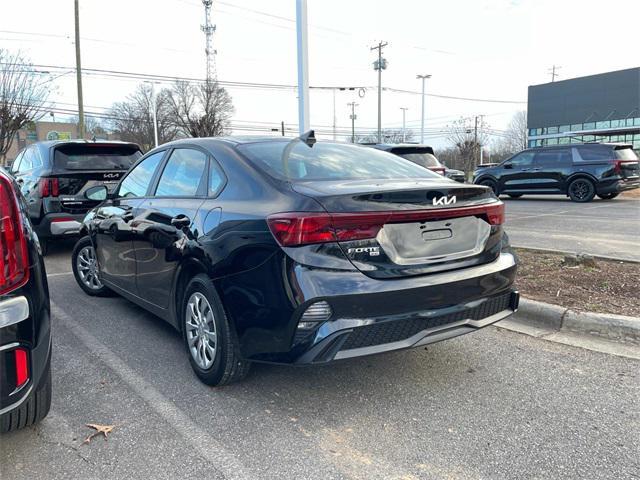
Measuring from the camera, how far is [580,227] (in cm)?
939

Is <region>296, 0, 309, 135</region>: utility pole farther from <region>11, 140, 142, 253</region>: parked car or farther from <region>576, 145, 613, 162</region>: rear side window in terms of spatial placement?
<region>576, 145, 613, 162</region>: rear side window

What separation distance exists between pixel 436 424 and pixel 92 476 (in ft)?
5.73

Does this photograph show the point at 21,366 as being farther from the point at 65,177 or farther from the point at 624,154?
the point at 624,154

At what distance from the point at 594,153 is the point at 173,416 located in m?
15.1

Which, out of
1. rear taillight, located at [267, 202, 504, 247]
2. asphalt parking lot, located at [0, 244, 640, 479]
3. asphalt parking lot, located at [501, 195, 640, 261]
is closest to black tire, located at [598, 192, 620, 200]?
asphalt parking lot, located at [501, 195, 640, 261]

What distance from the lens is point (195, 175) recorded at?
3.53 meters

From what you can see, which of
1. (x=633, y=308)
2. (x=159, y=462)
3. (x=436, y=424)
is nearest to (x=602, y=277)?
(x=633, y=308)

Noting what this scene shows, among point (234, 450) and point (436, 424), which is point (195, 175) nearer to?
point (234, 450)

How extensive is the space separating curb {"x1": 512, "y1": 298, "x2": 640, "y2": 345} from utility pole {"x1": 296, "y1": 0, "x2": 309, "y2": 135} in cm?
661

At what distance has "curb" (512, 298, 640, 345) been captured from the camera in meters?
3.84

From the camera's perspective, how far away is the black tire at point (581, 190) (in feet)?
47.9

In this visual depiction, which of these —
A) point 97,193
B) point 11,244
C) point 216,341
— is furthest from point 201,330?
point 97,193

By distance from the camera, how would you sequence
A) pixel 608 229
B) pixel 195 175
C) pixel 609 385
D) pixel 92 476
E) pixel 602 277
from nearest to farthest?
pixel 92 476 → pixel 609 385 → pixel 195 175 → pixel 602 277 → pixel 608 229

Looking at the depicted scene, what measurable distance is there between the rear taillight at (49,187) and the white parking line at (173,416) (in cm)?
359
